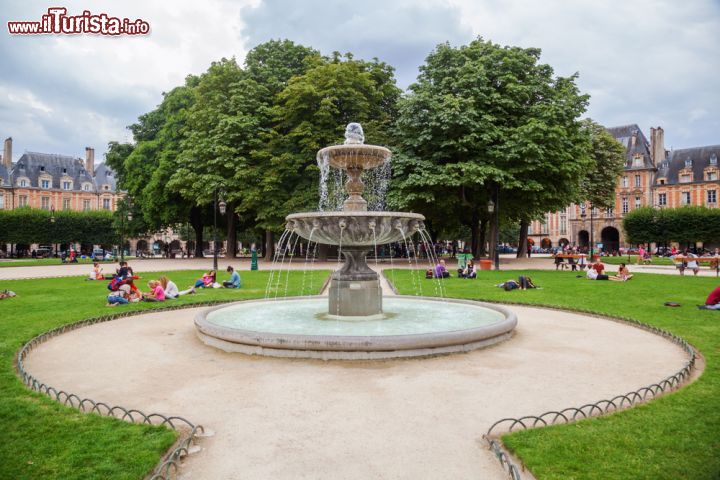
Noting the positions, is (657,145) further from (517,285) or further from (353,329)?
(353,329)

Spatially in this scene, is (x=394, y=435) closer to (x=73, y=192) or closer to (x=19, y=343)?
(x=19, y=343)

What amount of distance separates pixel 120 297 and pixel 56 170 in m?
87.3

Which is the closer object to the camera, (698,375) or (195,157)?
(698,375)

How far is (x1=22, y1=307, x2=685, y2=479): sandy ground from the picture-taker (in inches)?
173

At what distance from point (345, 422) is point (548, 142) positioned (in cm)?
2726

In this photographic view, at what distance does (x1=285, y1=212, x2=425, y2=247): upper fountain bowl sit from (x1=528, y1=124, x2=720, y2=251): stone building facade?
220 feet

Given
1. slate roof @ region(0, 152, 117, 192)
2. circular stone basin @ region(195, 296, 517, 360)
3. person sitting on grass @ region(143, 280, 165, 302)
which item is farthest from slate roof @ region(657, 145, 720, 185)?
slate roof @ region(0, 152, 117, 192)

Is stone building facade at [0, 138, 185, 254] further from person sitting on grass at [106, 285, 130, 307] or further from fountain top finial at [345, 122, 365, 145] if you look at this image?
fountain top finial at [345, 122, 365, 145]

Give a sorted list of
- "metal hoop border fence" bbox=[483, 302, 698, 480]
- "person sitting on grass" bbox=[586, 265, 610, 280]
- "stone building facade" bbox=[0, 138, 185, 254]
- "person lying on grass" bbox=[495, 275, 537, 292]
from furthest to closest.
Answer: "stone building facade" bbox=[0, 138, 185, 254]
"person sitting on grass" bbox=[586, 265, 610, 280]
"person lying on grass" bbox=[495, 275, 537, 292]
"metal hoop border fence" bbox=[483, 302, 698, 480]

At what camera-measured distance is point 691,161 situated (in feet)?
245

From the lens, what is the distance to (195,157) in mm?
35875

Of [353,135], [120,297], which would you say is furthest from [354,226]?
[120,297]

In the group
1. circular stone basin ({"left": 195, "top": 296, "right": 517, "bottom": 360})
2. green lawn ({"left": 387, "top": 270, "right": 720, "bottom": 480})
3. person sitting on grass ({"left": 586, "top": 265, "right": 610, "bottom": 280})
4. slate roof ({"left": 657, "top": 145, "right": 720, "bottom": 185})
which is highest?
slate roof ({"left": 657, "top": 145, "right": 720, "bottom": 185})

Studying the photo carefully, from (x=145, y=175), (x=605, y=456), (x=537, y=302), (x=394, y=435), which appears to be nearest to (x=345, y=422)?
(x=394, y=435)
